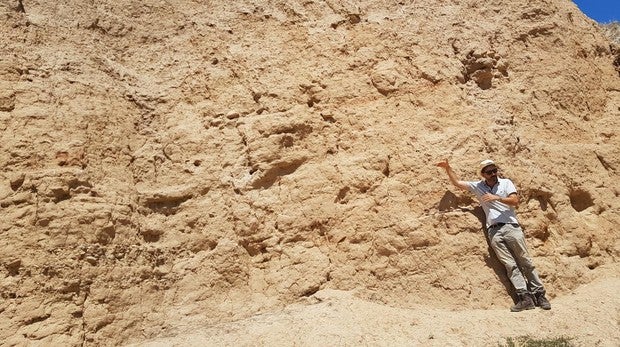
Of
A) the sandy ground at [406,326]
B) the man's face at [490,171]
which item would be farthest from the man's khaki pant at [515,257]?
the man's face at [490,171]

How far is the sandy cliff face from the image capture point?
4848 millimetres

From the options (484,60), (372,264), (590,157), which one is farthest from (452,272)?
(484,60)

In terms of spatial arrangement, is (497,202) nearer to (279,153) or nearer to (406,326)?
(406,326)

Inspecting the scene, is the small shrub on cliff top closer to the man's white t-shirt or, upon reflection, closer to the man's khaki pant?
the man's khaki pant

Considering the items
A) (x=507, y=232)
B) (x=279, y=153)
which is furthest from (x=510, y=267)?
(x=279, y=153)

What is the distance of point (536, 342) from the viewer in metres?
4.15

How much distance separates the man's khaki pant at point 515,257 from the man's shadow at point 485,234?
3.2 inches

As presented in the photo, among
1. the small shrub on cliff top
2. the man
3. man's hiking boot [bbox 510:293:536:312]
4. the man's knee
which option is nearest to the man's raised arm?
the man

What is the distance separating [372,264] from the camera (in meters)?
5.12

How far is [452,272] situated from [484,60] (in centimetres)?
255

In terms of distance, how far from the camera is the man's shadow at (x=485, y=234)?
4.90m

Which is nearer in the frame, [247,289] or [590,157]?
[247,289]

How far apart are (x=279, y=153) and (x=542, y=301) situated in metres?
2.87

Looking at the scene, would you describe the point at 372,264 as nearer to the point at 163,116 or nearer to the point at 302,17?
the point at 163,116
